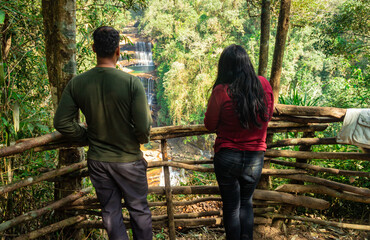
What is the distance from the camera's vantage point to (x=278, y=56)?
4410 millimetres

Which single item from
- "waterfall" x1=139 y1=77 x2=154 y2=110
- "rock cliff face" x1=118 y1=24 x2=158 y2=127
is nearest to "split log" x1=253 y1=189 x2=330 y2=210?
"rock cliff face" x1=118 y1=24 x2=158 y2=127

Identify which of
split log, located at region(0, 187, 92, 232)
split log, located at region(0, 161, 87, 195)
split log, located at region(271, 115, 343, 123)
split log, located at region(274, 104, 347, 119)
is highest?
split log, located at region(274, 104, 347, 119)

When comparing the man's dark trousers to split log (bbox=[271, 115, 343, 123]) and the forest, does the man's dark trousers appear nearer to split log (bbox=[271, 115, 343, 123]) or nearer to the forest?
the forest

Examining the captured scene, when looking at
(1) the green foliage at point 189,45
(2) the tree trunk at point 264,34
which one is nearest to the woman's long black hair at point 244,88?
(2) the tree trunk at point 264,34

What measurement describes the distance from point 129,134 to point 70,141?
684 mm

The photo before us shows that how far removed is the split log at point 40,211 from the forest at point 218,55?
0.71ft

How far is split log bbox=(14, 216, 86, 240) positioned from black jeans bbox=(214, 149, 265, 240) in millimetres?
1361

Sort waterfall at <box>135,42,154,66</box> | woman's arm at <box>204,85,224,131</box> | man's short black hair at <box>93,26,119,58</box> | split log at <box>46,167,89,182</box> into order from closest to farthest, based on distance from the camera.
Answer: man's short black hair at <box>93,26,119,58</box> → woman's arm at <box>204,85,224,131</box> → split log at <box>46,167,89,182</box> → waterfall at <box>135,42,154,66</box>

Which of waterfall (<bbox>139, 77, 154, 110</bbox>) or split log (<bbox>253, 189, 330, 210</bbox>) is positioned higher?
split log (<bbox>253, 189, 330, 210</bbox>)

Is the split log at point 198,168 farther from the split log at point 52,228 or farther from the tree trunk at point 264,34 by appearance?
the tree trunk at point 264,34

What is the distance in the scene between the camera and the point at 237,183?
1.92m

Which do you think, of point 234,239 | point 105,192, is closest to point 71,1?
point 105,192

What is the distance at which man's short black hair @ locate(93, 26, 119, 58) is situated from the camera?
159 cm

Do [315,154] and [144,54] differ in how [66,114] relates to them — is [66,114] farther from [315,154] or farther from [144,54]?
[144,54]
